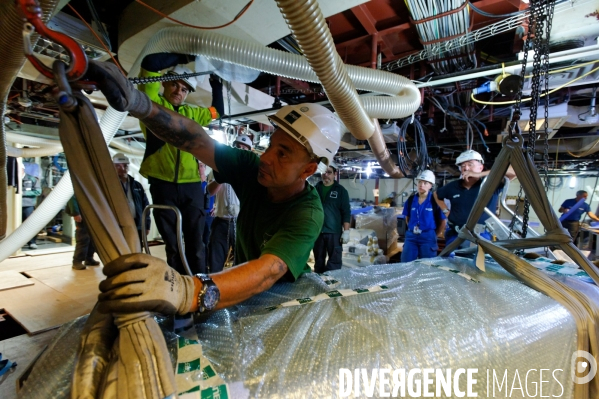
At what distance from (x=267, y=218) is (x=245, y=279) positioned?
17.2 inches

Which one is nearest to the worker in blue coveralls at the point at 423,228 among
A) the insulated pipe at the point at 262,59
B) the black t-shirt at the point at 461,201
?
the black t-shirt at the point at 461,201

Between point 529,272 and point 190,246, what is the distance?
188 cm

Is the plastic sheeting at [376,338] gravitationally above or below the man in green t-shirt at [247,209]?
below

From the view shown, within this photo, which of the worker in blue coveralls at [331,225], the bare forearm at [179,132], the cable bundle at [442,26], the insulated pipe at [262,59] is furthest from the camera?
the worker in blue coveralls at [331,225]

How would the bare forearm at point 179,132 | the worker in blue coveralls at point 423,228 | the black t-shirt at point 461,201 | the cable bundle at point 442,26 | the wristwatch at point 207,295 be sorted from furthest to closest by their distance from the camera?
the worker in blue coveralls at point 423,228, the black t-shirt at point 461,201, the cable bundle at point 442,26, the bare forearm at point 179,132, the wristwatch at point 207,295

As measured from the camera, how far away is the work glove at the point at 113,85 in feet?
2.39

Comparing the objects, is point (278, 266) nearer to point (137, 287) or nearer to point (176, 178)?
point (137, 287)

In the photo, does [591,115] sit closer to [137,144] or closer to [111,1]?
[111,1]

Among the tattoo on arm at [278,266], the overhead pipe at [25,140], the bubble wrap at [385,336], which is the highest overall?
the overhead pipe at [25,140]

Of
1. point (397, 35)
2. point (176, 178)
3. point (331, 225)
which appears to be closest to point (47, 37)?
point (176, 178)

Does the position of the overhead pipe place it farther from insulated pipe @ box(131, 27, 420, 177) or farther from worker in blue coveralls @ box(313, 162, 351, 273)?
worker in blue coveralls @ box(313, 162, 351, 273)

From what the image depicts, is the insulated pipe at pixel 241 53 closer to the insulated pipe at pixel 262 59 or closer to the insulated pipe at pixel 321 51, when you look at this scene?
the insulated pipe at pixel 262 59

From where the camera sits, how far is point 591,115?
3.43 meters

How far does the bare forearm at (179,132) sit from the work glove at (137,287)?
0.73 metres
